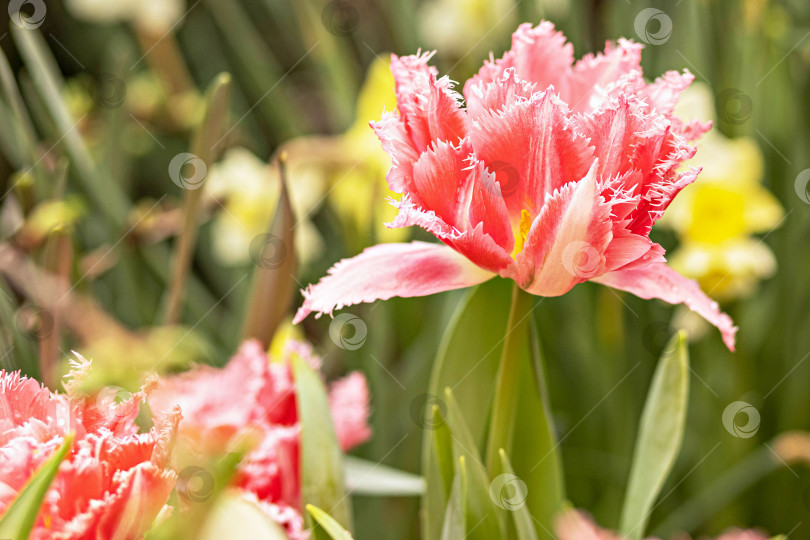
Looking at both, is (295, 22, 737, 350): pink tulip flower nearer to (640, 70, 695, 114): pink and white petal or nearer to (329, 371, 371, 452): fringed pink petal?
(640, 70, 695, 114): pink and white petal

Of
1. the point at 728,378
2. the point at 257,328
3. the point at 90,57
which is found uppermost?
the point at 90,57

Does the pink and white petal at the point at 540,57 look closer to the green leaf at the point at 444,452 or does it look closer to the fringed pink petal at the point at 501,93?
the fringed pink petal at the point at 501,93

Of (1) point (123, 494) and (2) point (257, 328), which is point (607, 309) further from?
(1) point (123, 494)

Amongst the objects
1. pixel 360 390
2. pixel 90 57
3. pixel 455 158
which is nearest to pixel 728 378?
pixel 360 390

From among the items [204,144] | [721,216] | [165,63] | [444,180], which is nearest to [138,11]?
[165,63]

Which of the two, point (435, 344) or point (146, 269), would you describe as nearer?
point (435, 344)

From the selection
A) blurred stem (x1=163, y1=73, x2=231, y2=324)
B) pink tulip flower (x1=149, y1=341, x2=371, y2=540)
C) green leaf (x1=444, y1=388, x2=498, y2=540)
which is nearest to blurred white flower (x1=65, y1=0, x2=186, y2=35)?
blurred stem (x1=163, y1=73, x2=231, y2=324)
